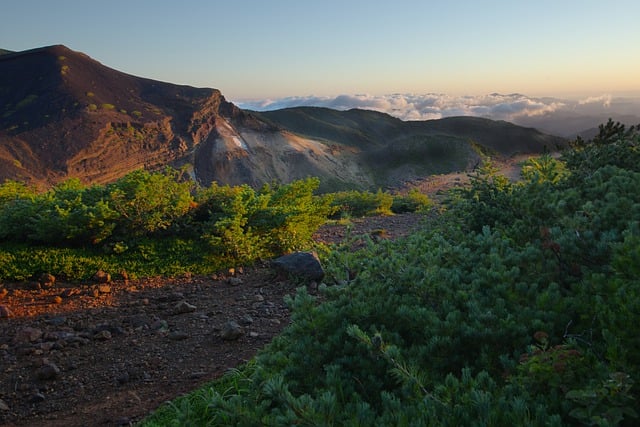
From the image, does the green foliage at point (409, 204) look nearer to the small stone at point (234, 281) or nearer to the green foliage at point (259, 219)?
the green foliage at point (259, 219)

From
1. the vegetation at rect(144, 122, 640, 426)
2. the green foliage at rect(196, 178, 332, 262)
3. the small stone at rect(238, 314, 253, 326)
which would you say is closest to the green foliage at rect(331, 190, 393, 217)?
the green foliage at rect(196, 178, 332, 262)

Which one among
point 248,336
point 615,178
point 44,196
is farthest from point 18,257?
point 615,178

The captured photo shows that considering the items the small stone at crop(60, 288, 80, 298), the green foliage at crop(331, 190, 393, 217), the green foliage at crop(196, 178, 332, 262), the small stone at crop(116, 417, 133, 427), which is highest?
the green foliage at crop(196, 178, 332, 262)

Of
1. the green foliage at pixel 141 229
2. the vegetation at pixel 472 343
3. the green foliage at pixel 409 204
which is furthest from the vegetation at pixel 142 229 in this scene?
the green foliage at pixel 409 204

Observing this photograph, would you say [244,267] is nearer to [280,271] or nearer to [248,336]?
[280,271]

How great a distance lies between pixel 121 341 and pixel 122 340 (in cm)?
2

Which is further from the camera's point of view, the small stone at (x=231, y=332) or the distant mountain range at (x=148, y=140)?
the distant mountain range at (x=148, y=140)

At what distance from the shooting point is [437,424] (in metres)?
1.68

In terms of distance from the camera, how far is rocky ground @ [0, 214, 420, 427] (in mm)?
3723

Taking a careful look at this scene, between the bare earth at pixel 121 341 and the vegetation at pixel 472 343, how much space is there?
2.12 feet

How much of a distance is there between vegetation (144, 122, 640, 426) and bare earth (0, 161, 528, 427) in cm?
65

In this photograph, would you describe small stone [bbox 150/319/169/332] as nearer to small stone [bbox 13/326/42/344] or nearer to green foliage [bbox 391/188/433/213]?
small stone [bbox 13/326/42/344]

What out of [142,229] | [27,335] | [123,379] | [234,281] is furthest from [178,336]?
[142,229]

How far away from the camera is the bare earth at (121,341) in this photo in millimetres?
3719
